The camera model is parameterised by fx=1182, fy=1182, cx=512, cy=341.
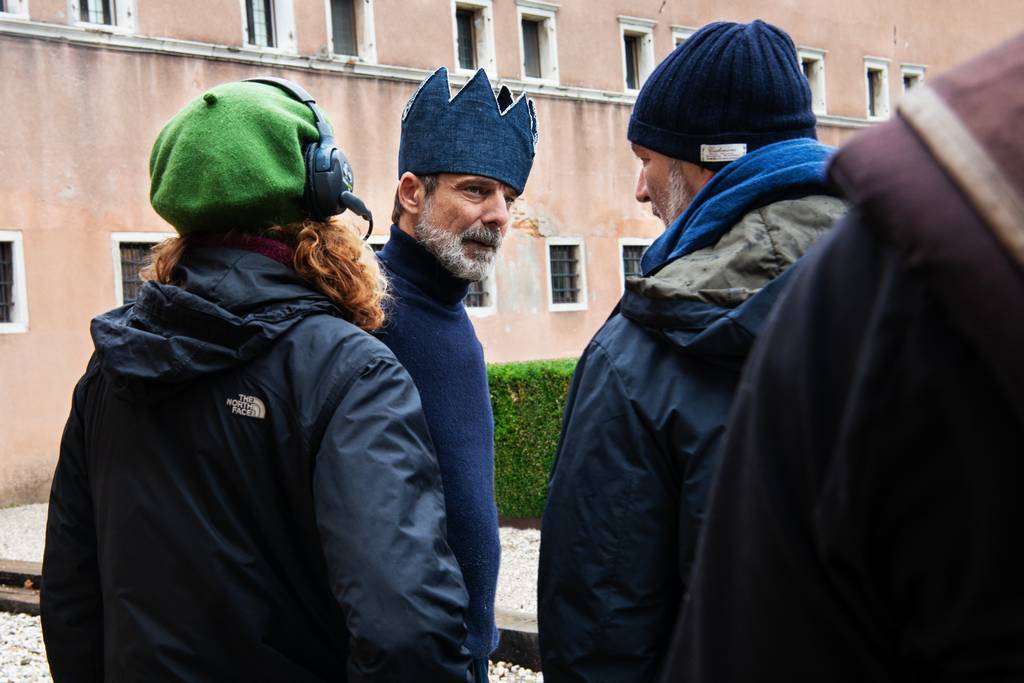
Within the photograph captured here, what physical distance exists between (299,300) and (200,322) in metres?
0.16

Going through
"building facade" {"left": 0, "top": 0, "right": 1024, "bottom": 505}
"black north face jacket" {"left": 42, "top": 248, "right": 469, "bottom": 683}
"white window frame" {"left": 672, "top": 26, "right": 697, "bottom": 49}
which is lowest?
"black north face jacket" {"left": 42, "top": 248, "right": 469, "bottom": 683}

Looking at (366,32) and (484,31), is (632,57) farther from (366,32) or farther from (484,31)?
(366,32)

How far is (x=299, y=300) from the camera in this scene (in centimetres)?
194

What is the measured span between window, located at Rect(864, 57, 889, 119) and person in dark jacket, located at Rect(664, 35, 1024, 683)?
25.7m

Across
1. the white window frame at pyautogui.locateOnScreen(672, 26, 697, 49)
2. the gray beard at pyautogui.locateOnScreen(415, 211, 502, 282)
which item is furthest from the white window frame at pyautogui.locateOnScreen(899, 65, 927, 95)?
the gray beard at pyautogui.locateOnScreen(415, 211, 502, 282)

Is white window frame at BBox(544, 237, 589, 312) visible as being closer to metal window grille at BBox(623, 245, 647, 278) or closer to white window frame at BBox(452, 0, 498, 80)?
metal window grille at BBox(623, 245, 647, 278)

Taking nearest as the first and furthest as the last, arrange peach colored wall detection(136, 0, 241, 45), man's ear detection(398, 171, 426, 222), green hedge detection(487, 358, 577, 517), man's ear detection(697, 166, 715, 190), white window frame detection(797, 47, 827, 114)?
1. man's ear detection(697, 166, 715, 190)
2. man's ear detection(398, 171, 426, 222)
3. green hedge detection(487, 358, 577, 517)
4. peach colored wall detection(136, 0, 241, 45)
5. white window frame detection(797, 47, 827, 114)

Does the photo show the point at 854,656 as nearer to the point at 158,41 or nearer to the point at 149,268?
the point at 149,268

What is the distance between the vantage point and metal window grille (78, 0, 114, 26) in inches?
558

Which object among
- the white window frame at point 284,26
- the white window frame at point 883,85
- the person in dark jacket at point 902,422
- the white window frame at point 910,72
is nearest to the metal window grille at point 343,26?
the white window frame at point 284,26

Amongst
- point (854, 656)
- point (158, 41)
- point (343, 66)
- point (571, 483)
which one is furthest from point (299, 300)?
point (343, 66)

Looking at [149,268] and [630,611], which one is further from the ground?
[149,268]

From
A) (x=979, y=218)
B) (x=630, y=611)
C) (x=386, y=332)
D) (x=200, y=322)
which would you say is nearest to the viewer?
(x=979, y=218)

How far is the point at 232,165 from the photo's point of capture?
2.00m
